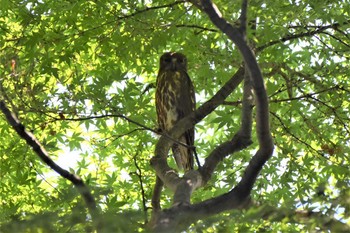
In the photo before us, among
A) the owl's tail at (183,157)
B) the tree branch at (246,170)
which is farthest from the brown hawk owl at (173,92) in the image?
the tree branch at (246,170)

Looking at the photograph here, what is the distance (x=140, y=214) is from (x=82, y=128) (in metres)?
5.42

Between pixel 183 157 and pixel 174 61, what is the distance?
113 cm

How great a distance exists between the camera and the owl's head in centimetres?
703

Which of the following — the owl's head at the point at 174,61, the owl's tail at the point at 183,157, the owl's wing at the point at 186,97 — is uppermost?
the owl's head at the point at 174,61

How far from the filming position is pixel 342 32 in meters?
5.71

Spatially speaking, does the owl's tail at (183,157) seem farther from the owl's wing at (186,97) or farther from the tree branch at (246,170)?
the tree branch at (246,170)

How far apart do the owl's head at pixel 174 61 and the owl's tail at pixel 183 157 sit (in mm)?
871

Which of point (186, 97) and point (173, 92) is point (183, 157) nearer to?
point (186, 97)

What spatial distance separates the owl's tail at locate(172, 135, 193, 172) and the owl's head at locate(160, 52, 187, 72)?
87 centimetres

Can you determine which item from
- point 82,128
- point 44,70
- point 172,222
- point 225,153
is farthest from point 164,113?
point 172,222

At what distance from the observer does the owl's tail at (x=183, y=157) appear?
673 cm

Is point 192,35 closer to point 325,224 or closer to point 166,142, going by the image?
point 166,142

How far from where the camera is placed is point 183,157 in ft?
22.4

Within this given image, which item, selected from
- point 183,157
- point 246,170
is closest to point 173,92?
point 183,157
